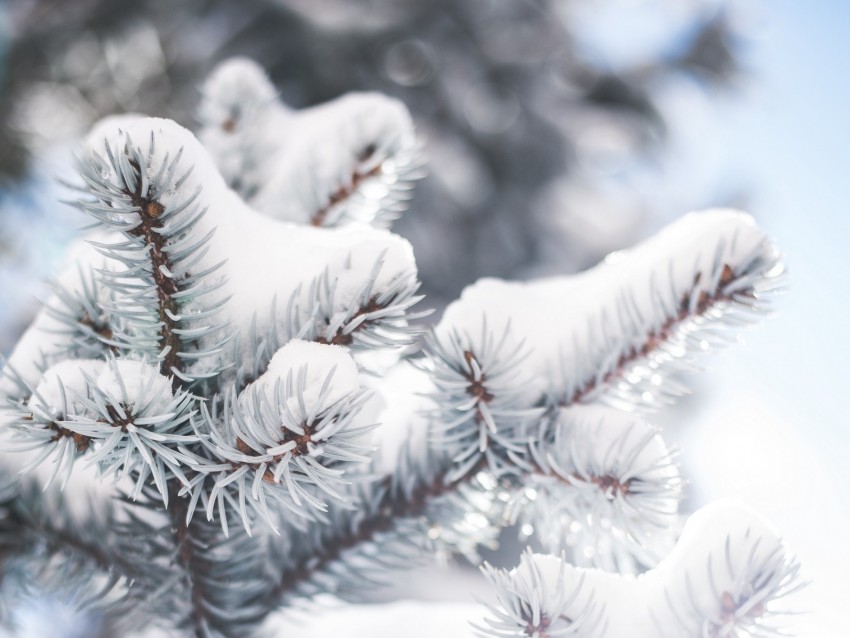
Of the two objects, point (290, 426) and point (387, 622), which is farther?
point (387, 622)

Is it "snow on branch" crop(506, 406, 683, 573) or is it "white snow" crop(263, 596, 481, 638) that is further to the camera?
"white snow" crop(263, 596, 481, 638)

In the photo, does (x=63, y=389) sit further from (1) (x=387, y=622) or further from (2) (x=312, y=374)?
(1) (x=387, y=622)

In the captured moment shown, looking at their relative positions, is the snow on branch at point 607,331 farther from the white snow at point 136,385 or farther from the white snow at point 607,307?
the white snow at point 136,385

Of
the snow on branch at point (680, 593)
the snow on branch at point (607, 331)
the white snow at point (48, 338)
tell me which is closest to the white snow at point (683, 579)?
the snow on branch at point (680, 593)

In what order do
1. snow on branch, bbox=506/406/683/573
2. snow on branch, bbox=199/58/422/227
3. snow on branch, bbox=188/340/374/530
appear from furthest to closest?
1. snow on branch, bbox=199/58/422/227
2. snow on branch, bbox=506/406/683/573
3. snow on branch, bbox=188/340/374/530

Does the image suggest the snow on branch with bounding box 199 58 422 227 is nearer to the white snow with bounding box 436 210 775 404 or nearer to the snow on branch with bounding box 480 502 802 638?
the white snow with bounding box 436 210 775 404

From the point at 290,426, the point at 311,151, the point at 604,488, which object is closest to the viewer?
the point at 290,426

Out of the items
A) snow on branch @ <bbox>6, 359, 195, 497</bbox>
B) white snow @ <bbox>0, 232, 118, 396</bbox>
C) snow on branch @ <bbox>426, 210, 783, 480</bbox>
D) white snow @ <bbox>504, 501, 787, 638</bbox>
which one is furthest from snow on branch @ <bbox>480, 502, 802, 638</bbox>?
white snow @ <bbox>0, 232, 118, 396</bbox>

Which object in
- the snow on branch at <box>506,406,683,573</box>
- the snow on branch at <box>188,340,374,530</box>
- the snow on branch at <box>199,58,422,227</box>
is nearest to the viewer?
the snow on branch at <box>188,340,374,530</box>

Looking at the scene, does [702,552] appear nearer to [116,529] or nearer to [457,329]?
[457,329]

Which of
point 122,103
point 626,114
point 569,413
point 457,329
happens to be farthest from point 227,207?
point 626,114

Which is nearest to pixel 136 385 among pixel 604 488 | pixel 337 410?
pixel 337 410
